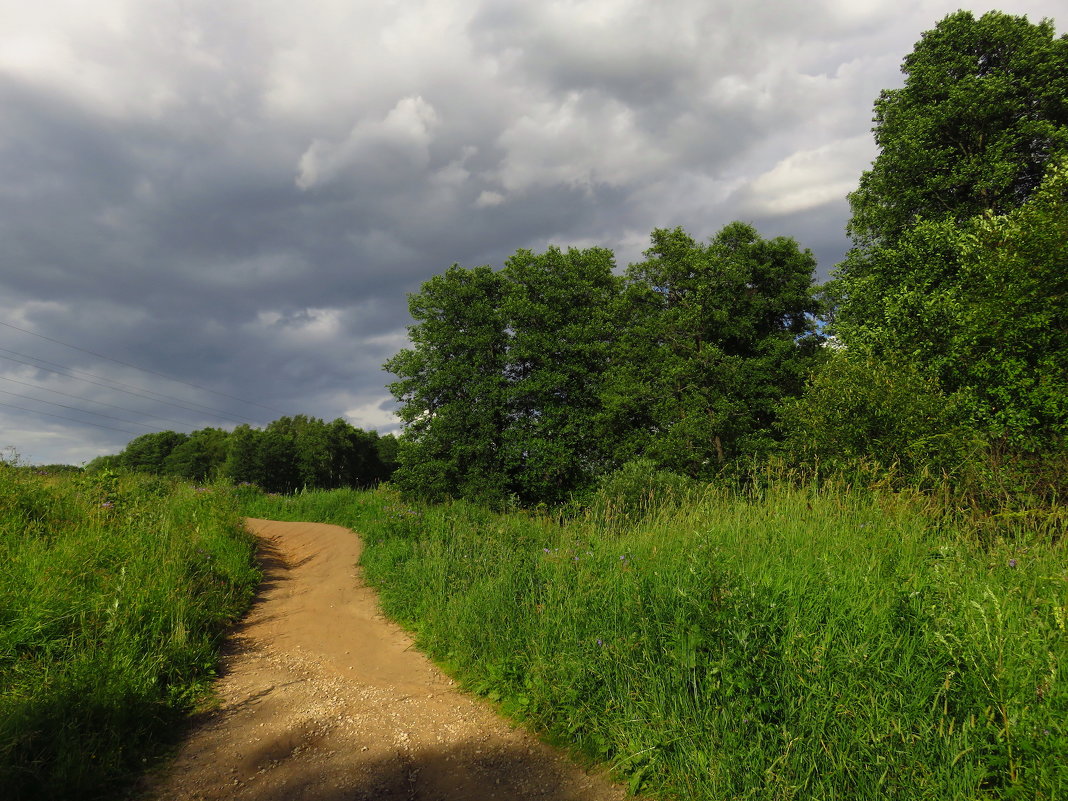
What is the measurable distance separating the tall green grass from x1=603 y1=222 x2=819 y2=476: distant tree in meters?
16.9

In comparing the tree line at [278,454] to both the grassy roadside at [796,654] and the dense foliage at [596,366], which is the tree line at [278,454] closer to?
the dense foliage at [596,366]

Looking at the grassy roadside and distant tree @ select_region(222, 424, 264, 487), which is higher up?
distant tree @ select_region(222, 424, 264, 487)

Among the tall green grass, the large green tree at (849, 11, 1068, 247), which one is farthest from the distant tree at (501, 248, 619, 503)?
the tall green grass

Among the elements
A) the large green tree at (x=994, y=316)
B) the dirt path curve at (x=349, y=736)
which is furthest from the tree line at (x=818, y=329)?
the dirt path curve at (x=349, y=736)

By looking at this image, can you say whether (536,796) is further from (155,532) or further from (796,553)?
(155,532)

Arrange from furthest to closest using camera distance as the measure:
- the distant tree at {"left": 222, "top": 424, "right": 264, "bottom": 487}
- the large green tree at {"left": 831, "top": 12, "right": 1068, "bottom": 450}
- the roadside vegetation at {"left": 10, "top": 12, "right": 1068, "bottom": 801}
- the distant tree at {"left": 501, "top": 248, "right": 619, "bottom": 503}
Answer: the distant tree at {"left": 222, "top": 424, "right": 264, "bottom": 487}
the distant tree at {"left": 501, "top": 248, "right": 619, "bottom": 503}
the large green tree at {"left": 831, "top": 12, "right": 1068, "bottom": 450}
the roadside vegetation at {"left": 10, "top": 12, "right": 1068, "bottom": 801}

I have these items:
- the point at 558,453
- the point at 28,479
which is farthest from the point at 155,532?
the point at 558,453

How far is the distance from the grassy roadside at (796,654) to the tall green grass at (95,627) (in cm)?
287

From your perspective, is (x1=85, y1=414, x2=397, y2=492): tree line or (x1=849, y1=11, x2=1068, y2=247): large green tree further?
(x1=85, y1=414, x2=397, y2=492): tree line

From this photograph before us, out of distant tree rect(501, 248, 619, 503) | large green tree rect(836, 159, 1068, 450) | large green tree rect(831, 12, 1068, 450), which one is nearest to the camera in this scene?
large green tree rect(836, 159, 1068, 450)

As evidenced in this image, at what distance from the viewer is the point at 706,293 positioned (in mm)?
23766

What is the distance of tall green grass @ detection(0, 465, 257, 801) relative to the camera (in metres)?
3.87

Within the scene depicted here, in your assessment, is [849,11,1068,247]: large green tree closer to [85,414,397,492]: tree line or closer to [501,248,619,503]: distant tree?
[501,248,619,503]: distant tree

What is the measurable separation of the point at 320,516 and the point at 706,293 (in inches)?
718
